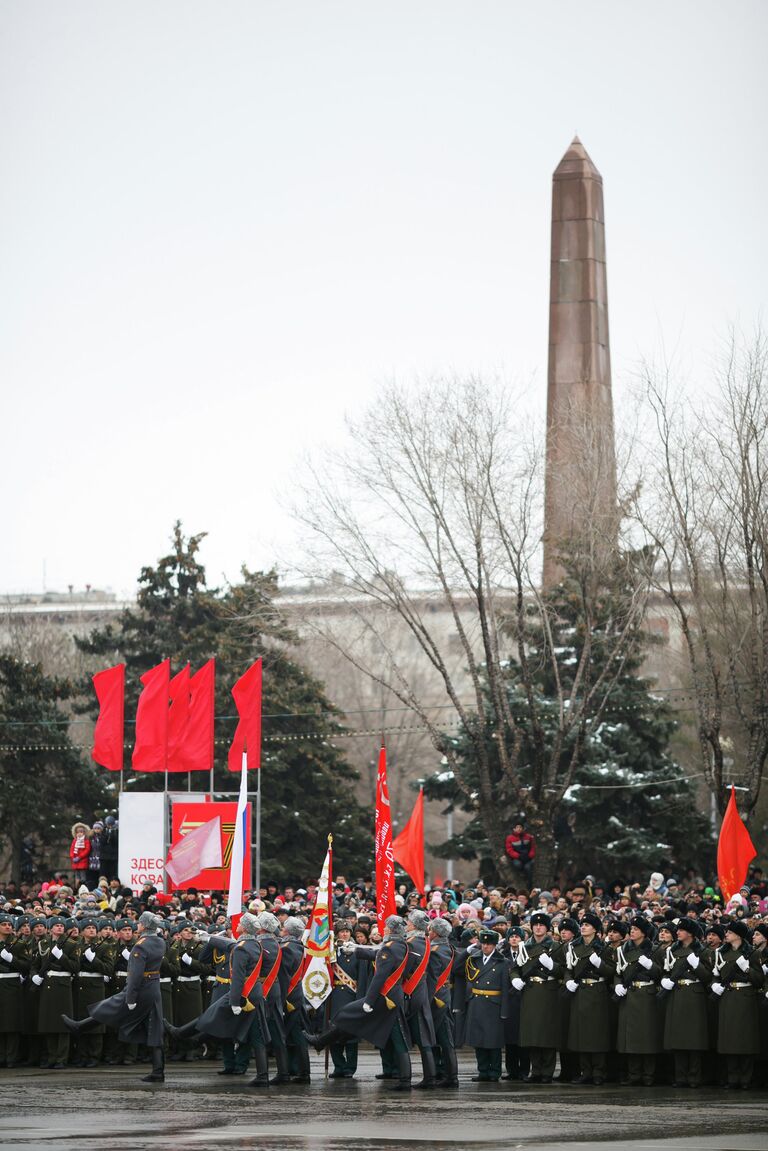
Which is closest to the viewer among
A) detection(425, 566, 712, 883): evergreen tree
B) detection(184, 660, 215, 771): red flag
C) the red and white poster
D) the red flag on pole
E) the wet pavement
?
the wet pavement

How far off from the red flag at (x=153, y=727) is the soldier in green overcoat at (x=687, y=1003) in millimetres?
15330

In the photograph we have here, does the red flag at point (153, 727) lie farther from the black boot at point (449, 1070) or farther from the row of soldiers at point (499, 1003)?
the black boot at point (449, 1070)

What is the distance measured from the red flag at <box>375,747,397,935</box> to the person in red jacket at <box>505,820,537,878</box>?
12.8 metres

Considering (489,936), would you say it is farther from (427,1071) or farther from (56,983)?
(56,983)

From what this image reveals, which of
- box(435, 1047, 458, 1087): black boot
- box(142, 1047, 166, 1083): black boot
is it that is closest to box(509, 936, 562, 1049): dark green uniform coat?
box(435, 1047, 458, 1087): black boot

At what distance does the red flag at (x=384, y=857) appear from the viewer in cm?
1934

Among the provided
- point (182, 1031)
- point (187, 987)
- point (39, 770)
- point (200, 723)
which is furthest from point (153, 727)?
point (182, 1031)

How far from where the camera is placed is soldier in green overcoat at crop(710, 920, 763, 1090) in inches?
658

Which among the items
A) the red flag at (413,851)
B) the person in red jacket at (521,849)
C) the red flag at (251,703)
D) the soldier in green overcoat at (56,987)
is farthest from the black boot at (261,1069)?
the person in red jacket at (521,849)

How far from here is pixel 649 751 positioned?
37406 millimetres

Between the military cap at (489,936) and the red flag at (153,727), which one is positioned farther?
the red flag at (153,727)

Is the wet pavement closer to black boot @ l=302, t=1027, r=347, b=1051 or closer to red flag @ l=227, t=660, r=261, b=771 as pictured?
black boot @ l=302, t=1027, r=347, b=1051

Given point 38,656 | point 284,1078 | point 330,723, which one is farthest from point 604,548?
point 38,656

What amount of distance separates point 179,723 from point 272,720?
11.4m
